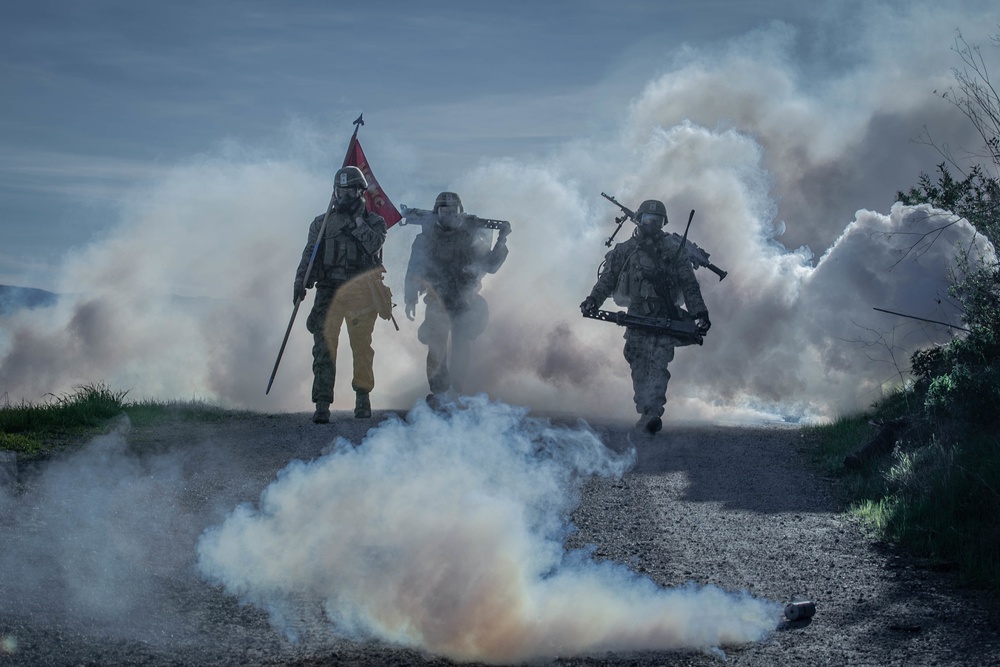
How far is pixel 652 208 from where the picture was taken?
16672 mm

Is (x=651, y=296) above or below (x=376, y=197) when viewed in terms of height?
below

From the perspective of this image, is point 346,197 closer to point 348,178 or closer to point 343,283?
point 348,178

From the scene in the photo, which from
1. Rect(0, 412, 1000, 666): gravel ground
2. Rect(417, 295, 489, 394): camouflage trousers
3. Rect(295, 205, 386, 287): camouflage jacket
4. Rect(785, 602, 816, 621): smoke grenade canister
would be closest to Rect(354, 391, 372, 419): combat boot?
Rect(0, 412, 1000, 666): gravel ground

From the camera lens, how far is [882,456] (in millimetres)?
12172

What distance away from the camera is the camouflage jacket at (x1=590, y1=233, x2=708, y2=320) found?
1645 cm

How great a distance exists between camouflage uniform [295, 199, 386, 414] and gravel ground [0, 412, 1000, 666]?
954 millimetres

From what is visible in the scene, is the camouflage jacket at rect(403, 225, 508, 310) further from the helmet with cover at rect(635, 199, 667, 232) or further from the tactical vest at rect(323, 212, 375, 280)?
the tactical vest at rect(323, 212, 375, 280)

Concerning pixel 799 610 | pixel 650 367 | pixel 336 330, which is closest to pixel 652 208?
pixel 650 367

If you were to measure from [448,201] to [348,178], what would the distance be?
3533 mm

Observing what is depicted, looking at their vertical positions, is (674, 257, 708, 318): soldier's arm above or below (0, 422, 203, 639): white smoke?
above

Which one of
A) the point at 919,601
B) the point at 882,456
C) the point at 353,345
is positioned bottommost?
the point at 919,601

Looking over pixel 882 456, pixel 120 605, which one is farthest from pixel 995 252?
pixel 120 605

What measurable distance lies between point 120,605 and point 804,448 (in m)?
10.3

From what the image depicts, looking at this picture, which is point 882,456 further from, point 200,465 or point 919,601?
A: point 200,465
